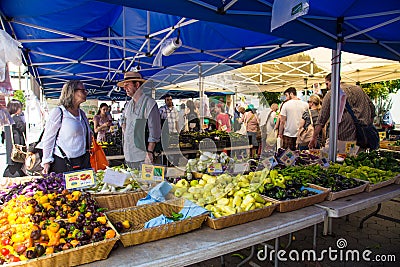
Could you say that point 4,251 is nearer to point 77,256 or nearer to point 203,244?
point 77,256

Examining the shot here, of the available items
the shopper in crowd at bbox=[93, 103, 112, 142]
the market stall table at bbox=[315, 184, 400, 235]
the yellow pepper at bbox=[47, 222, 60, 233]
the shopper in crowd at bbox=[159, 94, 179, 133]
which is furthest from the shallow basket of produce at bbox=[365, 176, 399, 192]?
the shopper in crowd at bbox=[93, 103, 112, 142]

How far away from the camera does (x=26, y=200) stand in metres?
1.51

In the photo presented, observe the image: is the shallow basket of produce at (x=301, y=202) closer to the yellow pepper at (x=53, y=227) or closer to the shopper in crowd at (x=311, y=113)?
the yellow pepper at (x=53, y=227)

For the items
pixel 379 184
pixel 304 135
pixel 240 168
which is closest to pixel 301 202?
pixel 240 168

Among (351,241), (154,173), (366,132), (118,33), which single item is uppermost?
(118,33)

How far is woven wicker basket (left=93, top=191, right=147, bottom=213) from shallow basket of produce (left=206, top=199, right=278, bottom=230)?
63cm

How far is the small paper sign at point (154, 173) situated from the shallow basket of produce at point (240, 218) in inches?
20.0

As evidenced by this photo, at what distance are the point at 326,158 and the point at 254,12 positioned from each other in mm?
1767

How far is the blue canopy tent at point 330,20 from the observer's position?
7.34ft

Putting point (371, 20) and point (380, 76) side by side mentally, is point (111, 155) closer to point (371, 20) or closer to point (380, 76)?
point (371, 20)

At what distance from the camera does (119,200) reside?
1.92 metres

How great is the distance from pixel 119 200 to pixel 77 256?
0.76 m

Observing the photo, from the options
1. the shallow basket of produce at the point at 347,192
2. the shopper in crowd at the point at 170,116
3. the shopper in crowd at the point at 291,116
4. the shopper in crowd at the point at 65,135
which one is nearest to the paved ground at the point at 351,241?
the shallow basket of produce at the point at 347,192

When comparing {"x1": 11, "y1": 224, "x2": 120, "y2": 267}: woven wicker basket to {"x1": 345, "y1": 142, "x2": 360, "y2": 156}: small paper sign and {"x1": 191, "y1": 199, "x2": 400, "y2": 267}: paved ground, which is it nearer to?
{"x1": 191, "y1": 199, "x2": 400, "y2": 267}: paved ground
